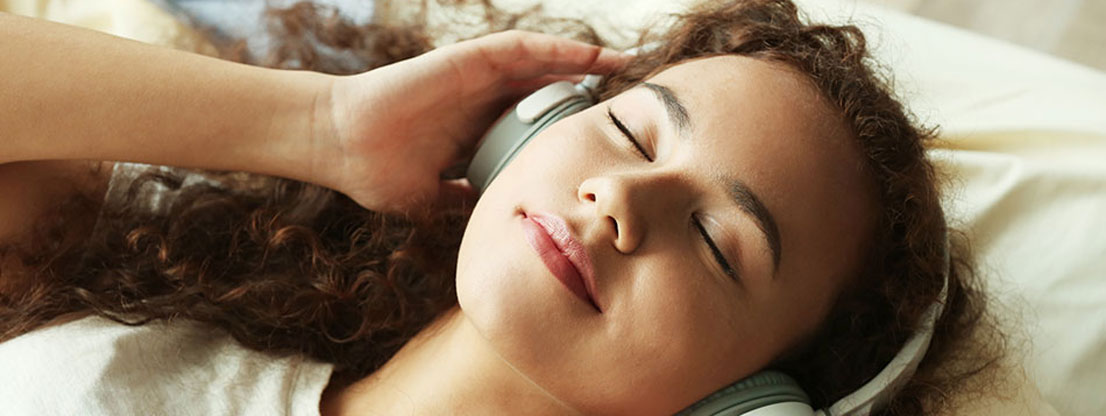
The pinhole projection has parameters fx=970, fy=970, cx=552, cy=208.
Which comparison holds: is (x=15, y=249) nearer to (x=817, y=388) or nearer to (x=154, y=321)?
(x=154, y=321)

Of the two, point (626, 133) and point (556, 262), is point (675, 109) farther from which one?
point (556, 262)

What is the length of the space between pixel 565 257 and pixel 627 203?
0.09m

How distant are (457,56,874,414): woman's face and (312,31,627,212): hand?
0.78 ft

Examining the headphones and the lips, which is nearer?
the lips

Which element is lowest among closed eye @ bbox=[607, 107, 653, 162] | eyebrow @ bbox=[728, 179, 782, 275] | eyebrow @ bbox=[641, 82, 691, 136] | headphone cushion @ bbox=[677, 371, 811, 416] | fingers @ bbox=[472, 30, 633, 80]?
headphone cushion @ bbox=[677, 371, 811, 416]

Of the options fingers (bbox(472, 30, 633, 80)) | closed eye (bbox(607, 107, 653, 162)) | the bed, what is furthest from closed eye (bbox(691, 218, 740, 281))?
the bed

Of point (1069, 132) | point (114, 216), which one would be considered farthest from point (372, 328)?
point (1069, 132)

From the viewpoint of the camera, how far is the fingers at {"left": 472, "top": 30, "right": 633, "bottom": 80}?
4.70 feet

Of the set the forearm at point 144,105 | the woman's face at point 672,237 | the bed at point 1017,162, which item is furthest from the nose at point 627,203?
the bed at point 1017,162

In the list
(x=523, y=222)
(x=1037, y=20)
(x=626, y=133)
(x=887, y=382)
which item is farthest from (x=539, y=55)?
(x=1037, y=20)

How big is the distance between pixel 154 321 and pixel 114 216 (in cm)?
20

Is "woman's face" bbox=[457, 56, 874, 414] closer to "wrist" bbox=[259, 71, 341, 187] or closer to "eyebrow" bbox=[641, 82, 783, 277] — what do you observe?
"eyebrow" bbox=[641, 82, 783, 277]

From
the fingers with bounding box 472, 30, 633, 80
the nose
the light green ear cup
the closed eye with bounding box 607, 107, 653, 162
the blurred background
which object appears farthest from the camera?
the blurred background

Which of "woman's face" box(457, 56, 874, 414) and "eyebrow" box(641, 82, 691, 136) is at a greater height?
"eyebrow" box(641, 82, 691, 136)
